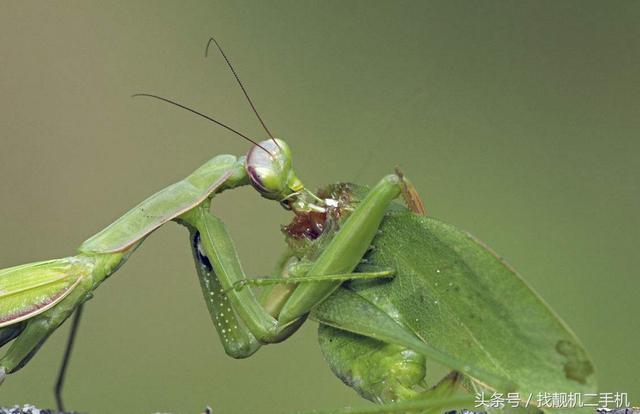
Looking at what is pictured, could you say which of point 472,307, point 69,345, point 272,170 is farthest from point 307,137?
point 472,307

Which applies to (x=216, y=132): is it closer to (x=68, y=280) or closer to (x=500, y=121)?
(x=500, y=121)

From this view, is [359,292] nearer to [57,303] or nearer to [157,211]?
[157,211]

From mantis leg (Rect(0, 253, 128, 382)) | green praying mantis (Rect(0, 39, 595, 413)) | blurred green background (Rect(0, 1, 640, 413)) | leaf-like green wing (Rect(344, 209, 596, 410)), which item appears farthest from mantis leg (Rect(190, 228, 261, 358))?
blurred green background (Rect(0, 1, 640, 413))

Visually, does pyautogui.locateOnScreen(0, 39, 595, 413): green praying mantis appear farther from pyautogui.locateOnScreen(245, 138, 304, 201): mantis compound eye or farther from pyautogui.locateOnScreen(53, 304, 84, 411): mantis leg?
pyautogui.locateOnScreen(53, 304, 84, 411): mantis leg

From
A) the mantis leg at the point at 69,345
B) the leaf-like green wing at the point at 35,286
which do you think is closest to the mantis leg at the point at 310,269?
the leaf-like green wing at the point at 35,286

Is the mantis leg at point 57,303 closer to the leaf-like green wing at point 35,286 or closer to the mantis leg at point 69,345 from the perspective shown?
the leaf-like green wing at point 35,286
